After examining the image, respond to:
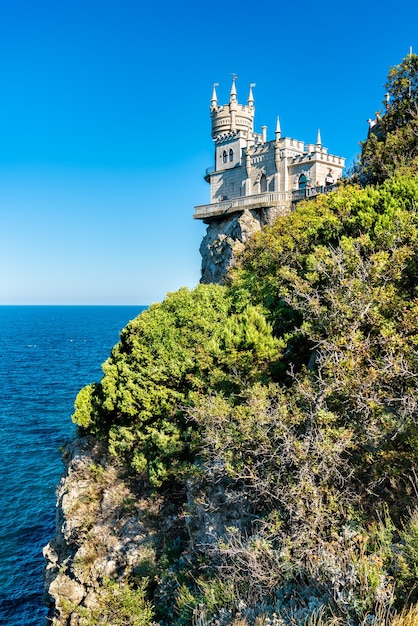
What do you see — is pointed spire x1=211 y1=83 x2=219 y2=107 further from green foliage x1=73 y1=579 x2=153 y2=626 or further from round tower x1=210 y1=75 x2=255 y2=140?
green foliage x1=73 y1=579 x2=153 y2=626

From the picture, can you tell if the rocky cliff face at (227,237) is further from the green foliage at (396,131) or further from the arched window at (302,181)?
the green foliage at (396,131)

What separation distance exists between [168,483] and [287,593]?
30.2 ft

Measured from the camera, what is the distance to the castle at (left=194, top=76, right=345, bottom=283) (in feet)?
135

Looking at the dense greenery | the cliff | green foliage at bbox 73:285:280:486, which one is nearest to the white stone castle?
the cliff

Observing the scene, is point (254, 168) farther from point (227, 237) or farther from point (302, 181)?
point (227, 237)

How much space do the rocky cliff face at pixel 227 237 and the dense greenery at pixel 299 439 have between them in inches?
757

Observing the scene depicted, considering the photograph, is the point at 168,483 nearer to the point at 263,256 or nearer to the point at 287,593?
the point at 287,593

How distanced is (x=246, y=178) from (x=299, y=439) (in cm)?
3816

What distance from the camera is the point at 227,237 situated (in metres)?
43.2

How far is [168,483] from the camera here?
736 inches

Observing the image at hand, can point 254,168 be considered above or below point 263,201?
above

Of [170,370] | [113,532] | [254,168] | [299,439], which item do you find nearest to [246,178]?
[254,168]

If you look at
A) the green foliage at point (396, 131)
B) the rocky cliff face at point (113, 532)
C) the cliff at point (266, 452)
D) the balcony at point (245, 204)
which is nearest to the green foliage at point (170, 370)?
the cliff at point (266, 452)

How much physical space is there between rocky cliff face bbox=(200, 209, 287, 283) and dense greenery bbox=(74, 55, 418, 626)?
1922cm
